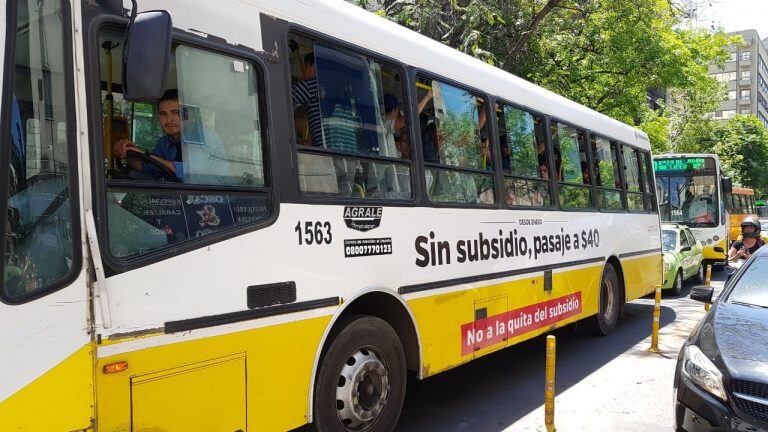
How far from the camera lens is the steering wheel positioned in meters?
2.95

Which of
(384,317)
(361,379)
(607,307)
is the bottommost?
(607,307)

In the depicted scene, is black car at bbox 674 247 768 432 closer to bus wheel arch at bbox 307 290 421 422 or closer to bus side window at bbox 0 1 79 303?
bus wheel arch at bbox 307 290 421 422

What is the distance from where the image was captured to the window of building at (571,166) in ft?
23.7

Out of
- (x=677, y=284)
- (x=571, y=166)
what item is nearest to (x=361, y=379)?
(x=571, y=166)

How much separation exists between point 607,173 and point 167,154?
7095 millimetres

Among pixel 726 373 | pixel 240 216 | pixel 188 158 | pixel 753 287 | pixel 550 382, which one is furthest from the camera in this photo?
pixel 753 287

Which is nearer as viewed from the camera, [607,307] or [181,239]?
[181,239]

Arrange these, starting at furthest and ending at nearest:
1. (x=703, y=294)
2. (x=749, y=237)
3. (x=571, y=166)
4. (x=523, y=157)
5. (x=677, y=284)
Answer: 1. (x=677, y=284)
2. (x=749, y=237)
3. (x=571, y=166)
4. (x=523, y=157)
5. (x=703, y=294)

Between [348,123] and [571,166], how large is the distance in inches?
167

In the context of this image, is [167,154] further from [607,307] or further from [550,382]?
[607,307]

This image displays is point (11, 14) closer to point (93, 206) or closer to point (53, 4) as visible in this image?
point (53, 4)

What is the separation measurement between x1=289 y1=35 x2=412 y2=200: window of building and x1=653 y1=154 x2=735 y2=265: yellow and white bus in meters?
15.5

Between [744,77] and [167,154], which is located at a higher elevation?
[744,77]

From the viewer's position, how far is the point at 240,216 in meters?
3.37
